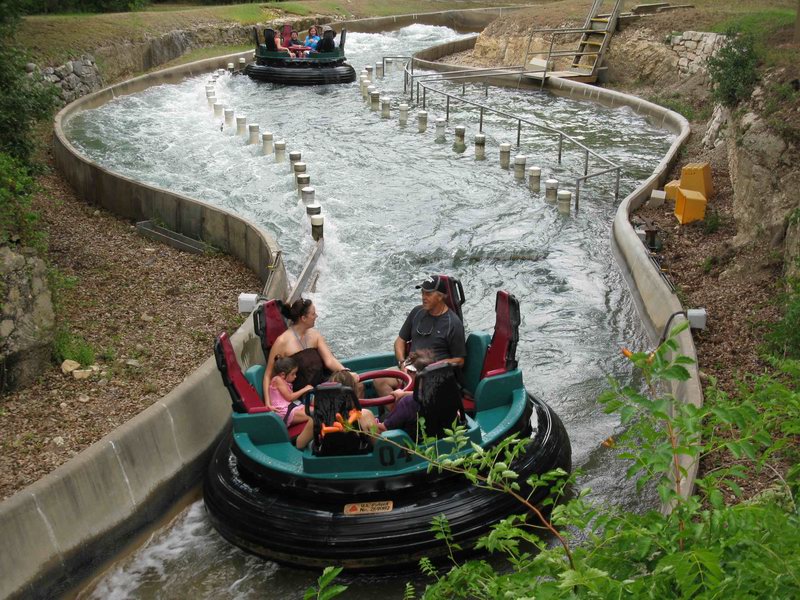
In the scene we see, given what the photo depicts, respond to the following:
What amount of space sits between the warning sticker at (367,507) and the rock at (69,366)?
3.38 metres

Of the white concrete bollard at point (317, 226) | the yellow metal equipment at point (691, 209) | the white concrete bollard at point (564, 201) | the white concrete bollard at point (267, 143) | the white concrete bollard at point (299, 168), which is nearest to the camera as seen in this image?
the yellow metal equipment at point (691, 209)

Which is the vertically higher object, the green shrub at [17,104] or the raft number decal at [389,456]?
the green shrub at [17,104]

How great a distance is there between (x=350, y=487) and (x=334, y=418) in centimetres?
50

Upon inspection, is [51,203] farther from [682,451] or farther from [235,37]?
[235,37]

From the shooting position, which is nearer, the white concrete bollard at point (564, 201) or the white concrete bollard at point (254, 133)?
the white concrete bollard at point (564, 201)

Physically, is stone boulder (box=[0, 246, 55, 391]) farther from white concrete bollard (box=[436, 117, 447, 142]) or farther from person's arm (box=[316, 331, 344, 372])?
white concrete bollard (box=[436, 117, 447, 142])

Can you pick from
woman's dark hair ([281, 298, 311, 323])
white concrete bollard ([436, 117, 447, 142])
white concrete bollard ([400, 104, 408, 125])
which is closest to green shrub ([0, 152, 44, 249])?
woman's dark hair ([281, 298, 311, 323])

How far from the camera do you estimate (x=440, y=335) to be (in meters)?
8.05

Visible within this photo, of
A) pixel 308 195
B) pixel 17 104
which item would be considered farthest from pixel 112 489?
pixel 308 195

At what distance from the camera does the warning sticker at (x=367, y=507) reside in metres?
6.71

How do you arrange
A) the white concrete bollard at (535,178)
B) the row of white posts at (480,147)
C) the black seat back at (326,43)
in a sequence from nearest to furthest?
the row of white posts at (480,147)
the white concrete bollard at (535,178)
the black seat back at (326,43)

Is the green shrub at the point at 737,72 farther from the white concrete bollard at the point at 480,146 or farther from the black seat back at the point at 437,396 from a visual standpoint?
the black seat back at the point at 437,396

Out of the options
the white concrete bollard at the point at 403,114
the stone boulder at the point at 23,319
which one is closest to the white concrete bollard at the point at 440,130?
the white concrete bollard at the point at 403,114

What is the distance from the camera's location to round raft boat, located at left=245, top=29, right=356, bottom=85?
26.0 meters
